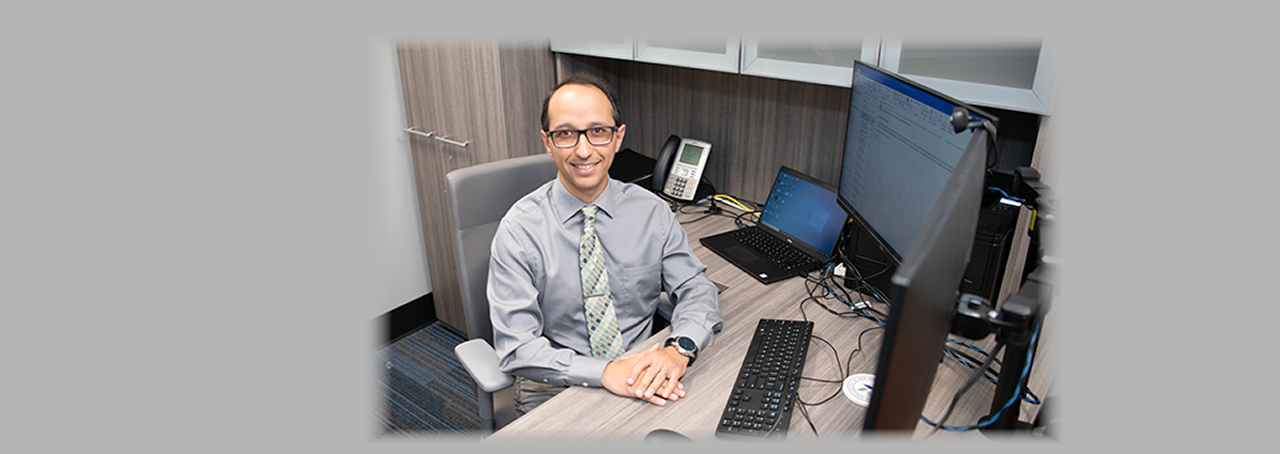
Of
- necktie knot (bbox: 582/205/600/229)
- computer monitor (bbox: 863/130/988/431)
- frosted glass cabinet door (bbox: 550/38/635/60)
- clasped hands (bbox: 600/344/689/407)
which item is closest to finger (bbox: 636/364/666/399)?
clasped hands (bbox: 600/344/689/407)

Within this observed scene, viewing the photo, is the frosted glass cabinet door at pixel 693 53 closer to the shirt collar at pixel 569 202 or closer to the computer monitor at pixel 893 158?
the computer monitor at pixel 893 158

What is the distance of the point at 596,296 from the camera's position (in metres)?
1.27

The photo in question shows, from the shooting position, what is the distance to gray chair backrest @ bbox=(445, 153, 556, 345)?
135 centimetres

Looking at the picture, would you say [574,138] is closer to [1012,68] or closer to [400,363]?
[1012,68]

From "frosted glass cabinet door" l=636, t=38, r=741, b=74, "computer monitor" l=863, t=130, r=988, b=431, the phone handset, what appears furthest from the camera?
the phone handset

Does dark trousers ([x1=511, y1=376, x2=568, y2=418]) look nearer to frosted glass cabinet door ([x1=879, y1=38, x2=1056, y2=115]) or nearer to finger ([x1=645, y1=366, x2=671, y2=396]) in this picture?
finger ([x1=645, y1=366, x2=671, y2=396])

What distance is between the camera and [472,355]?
48.7 inches

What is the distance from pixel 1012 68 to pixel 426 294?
2202 millimetres

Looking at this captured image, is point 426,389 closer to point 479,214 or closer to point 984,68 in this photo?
point 479,214

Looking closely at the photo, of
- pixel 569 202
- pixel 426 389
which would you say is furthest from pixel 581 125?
pixel 426 389

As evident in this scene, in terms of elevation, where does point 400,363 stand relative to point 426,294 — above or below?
below

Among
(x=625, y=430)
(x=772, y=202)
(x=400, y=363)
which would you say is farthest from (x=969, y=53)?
(x=400, y=363)

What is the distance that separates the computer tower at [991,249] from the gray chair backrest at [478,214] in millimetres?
936

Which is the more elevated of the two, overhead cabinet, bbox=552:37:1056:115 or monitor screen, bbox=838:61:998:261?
overhead cabinet, bbox=552:37:1056:115
